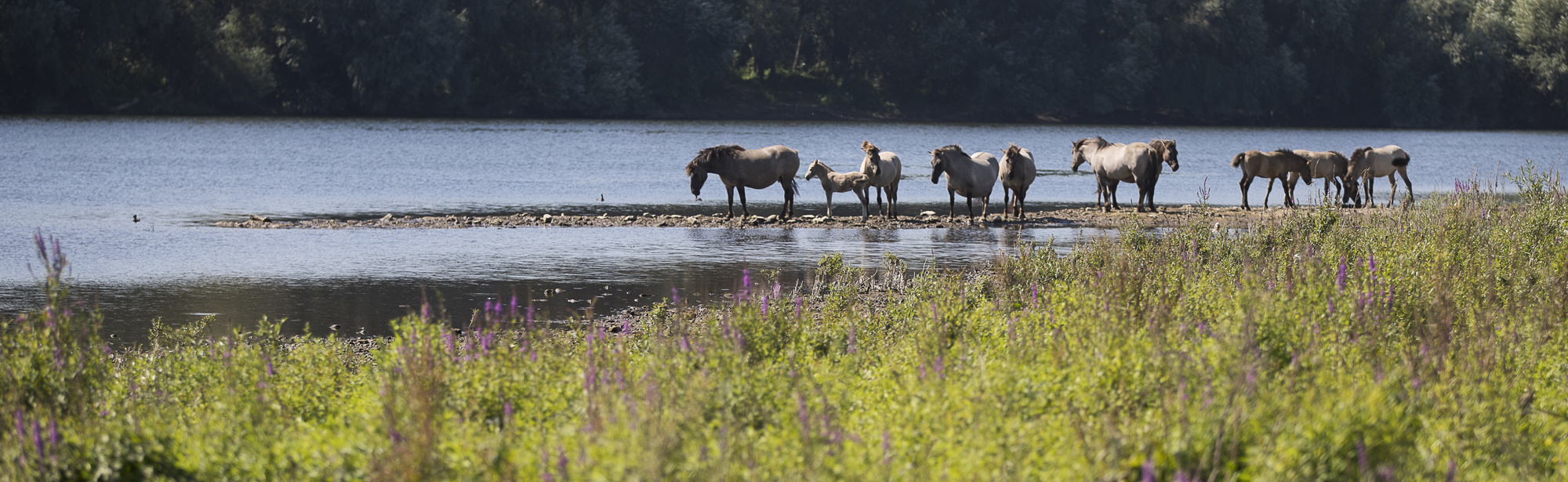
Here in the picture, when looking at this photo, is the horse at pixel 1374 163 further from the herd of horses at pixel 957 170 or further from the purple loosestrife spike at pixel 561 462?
the purple loosestrife spike at pixel 561 462

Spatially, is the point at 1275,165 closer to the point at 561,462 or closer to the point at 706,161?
the point at 706,161

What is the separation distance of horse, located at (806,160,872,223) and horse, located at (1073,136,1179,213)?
555 cm

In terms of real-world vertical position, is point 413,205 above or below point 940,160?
below

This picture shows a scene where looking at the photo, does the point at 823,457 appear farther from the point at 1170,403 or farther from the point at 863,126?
the point at 863,126

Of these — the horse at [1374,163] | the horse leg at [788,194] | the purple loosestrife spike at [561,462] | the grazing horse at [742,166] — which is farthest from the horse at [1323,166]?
the purple loosestrife spike at [561,462]

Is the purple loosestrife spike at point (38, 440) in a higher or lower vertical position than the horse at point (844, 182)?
lower

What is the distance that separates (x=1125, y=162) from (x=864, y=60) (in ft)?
221

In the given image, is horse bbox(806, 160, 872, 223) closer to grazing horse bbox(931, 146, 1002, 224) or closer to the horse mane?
grazing horse bbox(931, 146, 1002, 224)

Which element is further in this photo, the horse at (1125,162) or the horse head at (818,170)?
the horse at (1125,162)

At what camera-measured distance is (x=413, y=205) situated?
2897 centimetres

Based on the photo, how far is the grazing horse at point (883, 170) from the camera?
960 inches

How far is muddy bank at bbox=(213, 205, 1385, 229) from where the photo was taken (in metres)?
23.9

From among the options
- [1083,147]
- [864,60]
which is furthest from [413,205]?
[864,60]

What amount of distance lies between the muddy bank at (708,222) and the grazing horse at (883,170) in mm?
444
